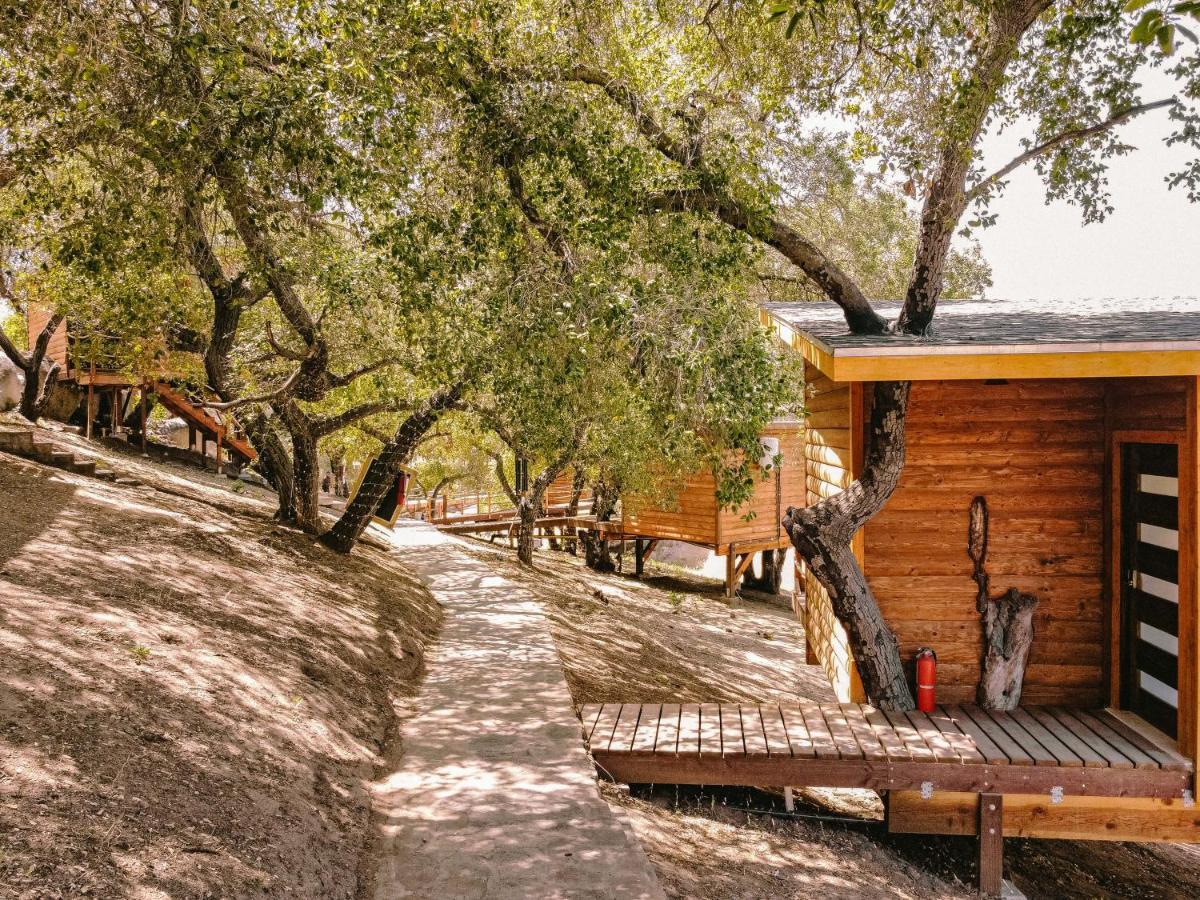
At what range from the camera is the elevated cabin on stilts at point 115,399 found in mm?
18109

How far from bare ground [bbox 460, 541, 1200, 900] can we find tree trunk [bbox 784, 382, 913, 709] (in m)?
1.15

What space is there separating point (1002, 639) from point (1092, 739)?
94cm

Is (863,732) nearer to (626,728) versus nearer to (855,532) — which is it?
(855,532)

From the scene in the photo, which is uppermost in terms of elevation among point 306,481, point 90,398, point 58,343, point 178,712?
point 58,343

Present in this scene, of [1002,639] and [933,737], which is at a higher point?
[1002,639]

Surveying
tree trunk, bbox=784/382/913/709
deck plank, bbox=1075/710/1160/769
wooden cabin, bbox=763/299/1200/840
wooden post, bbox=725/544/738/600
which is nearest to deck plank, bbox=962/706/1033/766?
wooden cabin, bbox=763/299/1200/840

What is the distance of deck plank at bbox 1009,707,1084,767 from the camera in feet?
18.4

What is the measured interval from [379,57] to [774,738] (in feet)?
19.7

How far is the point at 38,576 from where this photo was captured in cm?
604

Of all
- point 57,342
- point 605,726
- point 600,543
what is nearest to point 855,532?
point 605,726

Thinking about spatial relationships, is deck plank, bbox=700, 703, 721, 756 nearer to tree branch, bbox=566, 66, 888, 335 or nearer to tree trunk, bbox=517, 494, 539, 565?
tree branch, bbox=566, 66, 888, 335

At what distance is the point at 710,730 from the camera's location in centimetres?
637

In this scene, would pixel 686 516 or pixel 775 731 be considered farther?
pixel 686 516

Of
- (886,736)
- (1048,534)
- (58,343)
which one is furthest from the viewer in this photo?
(58,343)
